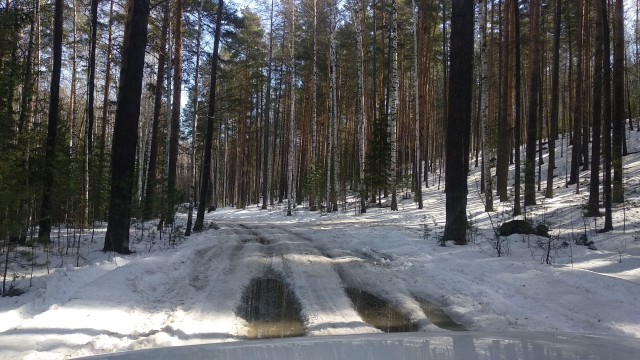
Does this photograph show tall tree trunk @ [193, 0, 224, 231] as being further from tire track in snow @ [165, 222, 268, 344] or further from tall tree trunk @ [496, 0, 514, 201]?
tall tree trunk @ [496, 0, 514, 201]

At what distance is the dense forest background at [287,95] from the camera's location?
32.2 ft

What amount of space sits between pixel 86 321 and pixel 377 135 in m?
Answer: 19.0

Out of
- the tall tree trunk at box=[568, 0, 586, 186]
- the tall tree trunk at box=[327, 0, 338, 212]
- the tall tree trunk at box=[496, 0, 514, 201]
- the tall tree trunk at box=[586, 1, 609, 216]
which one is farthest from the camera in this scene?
the tall tree trunk at box=[327, 0, 338, 212]

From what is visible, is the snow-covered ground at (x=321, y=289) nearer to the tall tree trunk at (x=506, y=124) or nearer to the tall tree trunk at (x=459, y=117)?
the tall tree trunk at (x=459, y=117)

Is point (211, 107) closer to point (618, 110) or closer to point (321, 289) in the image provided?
point (321, 289)

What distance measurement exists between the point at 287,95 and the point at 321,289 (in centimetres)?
2935

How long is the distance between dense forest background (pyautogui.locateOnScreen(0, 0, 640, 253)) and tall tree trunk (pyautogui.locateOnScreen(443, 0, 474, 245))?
0.11ft

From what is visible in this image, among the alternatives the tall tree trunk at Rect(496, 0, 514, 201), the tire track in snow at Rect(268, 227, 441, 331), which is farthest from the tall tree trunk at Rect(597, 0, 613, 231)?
the tire track in snow at Rect(268, 227, 441, 331)

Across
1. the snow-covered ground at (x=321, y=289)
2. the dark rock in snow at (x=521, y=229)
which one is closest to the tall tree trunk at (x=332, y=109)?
the snow-covered ground at (x=321, y=289)

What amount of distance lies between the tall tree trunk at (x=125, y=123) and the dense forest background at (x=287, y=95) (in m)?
0.03

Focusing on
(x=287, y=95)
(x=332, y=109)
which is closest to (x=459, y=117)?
(x=332, y=109)

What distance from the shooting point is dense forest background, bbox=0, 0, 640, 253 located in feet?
32.2

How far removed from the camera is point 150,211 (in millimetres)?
14531

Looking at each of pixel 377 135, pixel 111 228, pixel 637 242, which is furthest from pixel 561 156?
pixel 111 228
